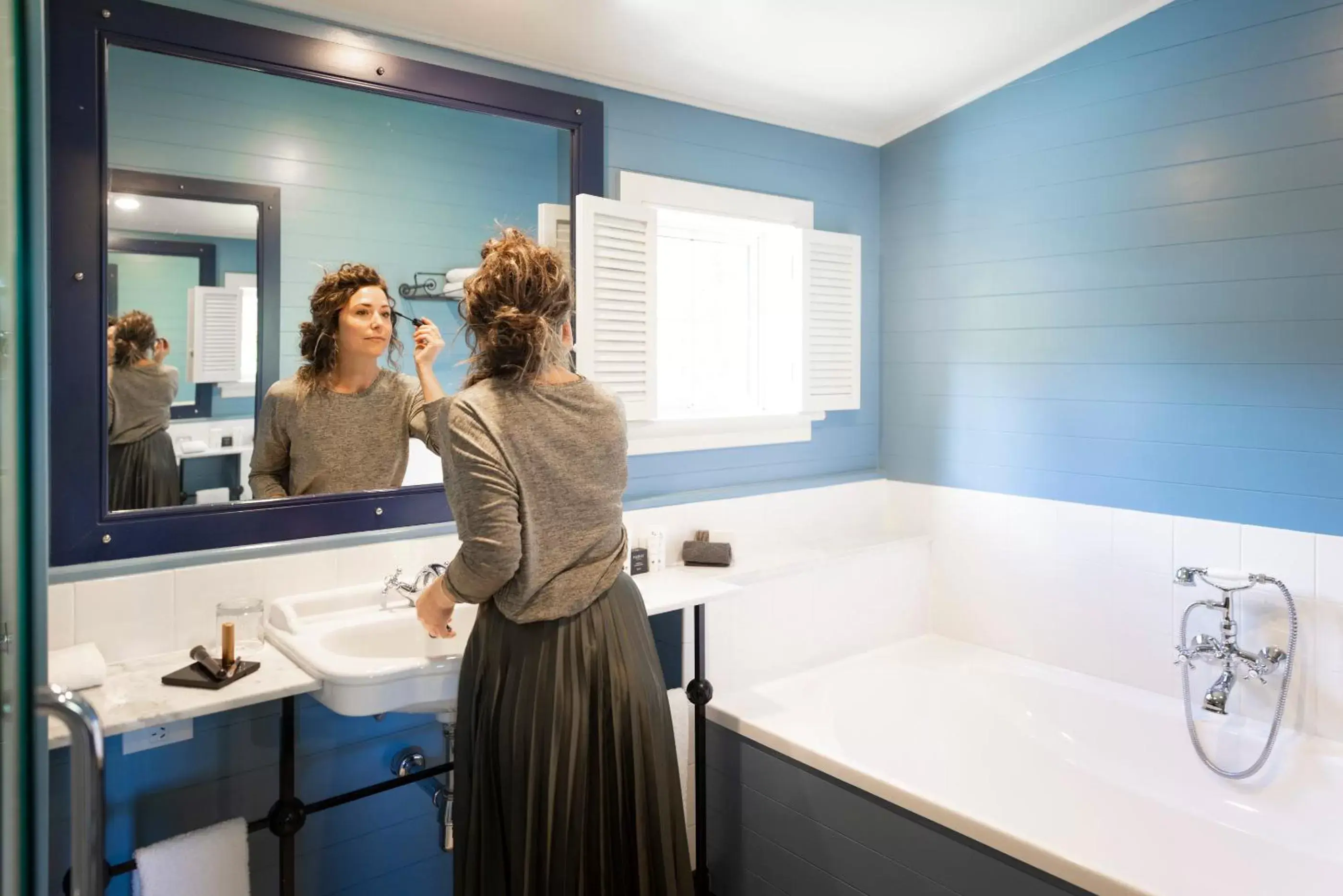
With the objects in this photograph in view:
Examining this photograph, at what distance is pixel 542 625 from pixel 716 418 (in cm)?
132

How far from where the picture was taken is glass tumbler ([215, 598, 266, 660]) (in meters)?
1.95

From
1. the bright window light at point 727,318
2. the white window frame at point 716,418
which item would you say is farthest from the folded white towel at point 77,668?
the bright window light at point 727,318

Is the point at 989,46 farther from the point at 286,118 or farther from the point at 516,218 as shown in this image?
the point at 286,118

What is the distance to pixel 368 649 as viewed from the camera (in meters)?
2.07

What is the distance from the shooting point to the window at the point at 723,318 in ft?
8.74

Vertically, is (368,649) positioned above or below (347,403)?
below

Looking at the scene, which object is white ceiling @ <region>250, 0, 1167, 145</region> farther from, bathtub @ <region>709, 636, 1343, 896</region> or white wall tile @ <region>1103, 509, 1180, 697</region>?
bathtub @ <region>709, 636, 1343, 896</region>

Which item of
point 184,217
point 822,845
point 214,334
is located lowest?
point 822,845

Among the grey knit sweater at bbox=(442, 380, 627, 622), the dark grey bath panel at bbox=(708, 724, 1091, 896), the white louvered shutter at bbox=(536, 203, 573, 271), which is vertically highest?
the white louvered shutter at bbox=(536, 203, 573, 271)

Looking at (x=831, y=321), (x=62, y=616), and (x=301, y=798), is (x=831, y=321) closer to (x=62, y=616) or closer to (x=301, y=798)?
(x=301, y=798)

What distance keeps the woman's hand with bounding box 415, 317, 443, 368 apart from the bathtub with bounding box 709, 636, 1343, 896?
3.94ft

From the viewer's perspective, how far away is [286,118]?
2045 millimetres

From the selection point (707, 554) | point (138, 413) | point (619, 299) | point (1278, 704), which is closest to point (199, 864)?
point (138, 413)

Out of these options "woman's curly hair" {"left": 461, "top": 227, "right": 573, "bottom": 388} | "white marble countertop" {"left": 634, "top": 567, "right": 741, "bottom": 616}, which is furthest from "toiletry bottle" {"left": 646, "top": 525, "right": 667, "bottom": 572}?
"woman's curly hair" {"left": 461, "top": 227, "right": 573, "bottom": 388}
